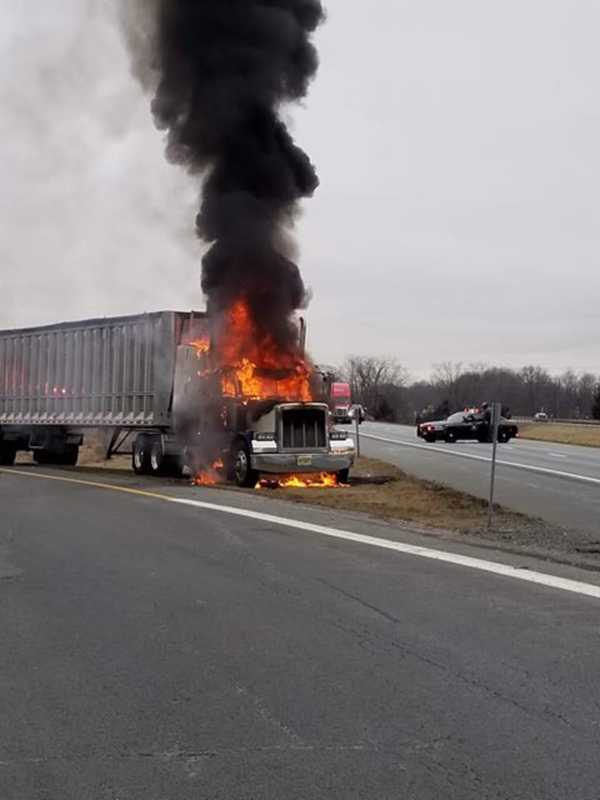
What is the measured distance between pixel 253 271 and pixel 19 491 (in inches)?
246

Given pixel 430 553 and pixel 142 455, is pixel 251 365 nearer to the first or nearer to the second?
pixel 142 455

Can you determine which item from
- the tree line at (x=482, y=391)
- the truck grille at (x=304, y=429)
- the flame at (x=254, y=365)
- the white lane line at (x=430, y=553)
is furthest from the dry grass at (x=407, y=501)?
the tree line at (x=482, y=391)

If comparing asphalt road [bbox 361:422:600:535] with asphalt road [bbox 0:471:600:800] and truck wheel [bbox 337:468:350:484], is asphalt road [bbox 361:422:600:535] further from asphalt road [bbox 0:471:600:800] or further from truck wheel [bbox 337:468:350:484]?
asphalt road [bbox 0:471:600:800]

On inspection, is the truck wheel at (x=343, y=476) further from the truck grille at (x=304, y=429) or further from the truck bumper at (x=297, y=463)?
the truck grille at (x=304, y=429)

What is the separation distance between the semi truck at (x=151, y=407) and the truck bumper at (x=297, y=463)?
0.02 meters

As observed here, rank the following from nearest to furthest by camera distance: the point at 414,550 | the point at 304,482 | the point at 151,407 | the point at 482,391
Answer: the point at 414,550 → the point at 304,482 → the point at 151,407 → the point at 482,391

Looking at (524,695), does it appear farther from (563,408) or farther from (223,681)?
(563,408)

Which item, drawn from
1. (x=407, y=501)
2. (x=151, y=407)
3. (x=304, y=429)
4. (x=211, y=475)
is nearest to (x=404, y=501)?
(x=407, y=501)

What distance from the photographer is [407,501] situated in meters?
14.3

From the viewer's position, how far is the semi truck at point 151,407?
16.0 metres

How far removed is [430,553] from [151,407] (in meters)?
11.0

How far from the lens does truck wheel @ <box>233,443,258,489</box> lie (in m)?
15.8

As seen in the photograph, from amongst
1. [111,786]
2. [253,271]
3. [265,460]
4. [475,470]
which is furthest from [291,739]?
[475,470]

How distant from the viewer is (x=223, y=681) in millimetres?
4648
